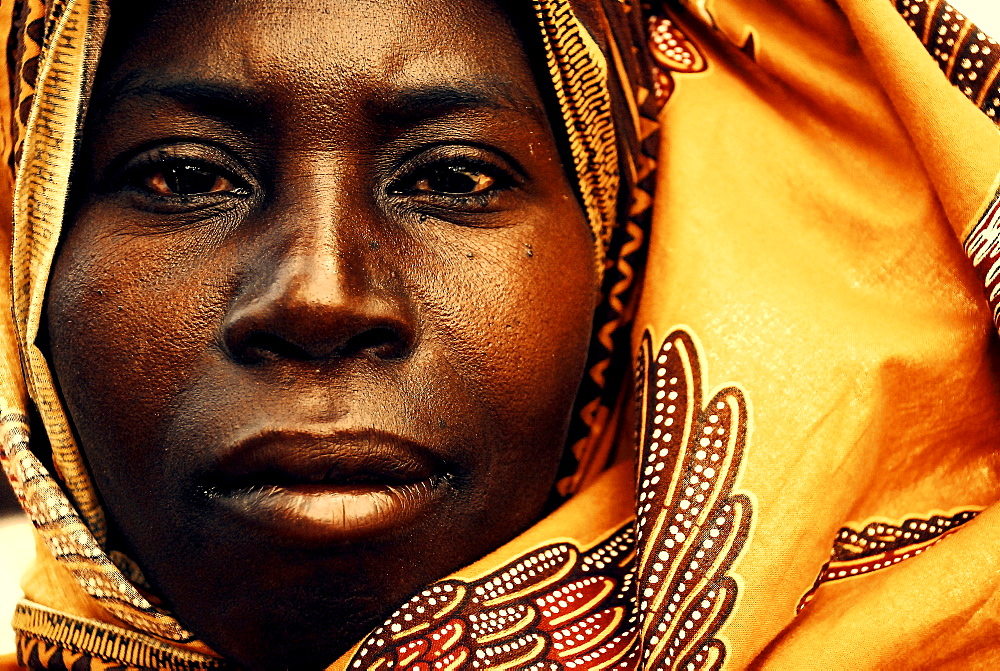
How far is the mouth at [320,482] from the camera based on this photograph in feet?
3.78

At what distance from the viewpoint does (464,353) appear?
1245 millimetres

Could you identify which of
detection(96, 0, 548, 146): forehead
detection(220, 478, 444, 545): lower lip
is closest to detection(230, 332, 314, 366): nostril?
detection(220, 478, 444, 545): lower lip

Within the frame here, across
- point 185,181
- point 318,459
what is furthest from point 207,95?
point 318,459

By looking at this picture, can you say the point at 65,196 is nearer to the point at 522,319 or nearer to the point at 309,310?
the point at 309,310

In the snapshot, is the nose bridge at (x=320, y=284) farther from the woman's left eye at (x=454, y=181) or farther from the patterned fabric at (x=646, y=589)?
the patterned fabric at (x=646, y=589)

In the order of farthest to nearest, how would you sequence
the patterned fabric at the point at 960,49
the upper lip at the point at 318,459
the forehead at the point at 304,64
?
the patterned fabric at the point at 960,49, the forehead at the point at 304,64, the upper lip at the point at 318,459

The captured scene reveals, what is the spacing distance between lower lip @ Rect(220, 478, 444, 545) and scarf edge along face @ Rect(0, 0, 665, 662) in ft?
0.87

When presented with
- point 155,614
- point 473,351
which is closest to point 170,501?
point 155,614

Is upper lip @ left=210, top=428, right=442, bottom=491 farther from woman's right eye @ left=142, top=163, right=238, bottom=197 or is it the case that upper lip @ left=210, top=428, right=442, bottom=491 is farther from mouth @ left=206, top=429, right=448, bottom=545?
woman's right eye @ left=142, top=163, right=238, bottom=197

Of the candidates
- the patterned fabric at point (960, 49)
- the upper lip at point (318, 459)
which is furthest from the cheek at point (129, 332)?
the patterned fabric at point (960, 49)

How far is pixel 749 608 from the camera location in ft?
3.97

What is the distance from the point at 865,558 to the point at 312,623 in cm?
72

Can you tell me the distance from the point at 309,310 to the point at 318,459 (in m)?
0.17

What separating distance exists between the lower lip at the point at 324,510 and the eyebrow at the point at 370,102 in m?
0.46
